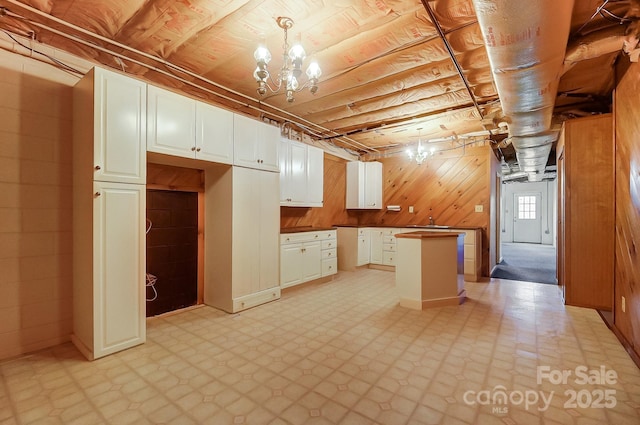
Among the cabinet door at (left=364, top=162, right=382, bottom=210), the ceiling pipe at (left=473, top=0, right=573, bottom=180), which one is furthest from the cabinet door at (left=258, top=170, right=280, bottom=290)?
the cabinet door at (left=364, top=162, right=382, bottom=210)

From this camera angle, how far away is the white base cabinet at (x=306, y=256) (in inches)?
165

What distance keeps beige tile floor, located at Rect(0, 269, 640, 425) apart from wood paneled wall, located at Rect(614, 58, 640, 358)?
0.92ft

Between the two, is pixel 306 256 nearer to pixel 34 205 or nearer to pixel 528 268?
pixel 34 205

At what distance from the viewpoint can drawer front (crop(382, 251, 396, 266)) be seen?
5909mm

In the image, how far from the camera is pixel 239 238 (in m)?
3.43

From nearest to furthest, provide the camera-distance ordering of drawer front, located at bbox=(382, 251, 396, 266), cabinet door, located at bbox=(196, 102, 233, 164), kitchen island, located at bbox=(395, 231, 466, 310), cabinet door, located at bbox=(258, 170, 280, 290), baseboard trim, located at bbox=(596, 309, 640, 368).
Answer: baseboard trim, located at bbox=(596, 309, 640, 368)
cabinet door, located at bbox=(196, 102, 233, 164)
kitchen island, located at bbox=(395, 231, 466, 310)
cabinet door, located at bbox=(258, 170, 280, 290)
drawer front, located at bbox=(382, 251, 396, 266)

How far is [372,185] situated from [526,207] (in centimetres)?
875

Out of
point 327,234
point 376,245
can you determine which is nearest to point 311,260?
point 327,234

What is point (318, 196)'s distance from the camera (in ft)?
17.0

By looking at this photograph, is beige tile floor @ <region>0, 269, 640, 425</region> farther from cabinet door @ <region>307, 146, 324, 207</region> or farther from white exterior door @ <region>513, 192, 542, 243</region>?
white exterior door @ <region>513, 192, 542, 243</region>

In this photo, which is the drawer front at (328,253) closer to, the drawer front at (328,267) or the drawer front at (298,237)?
the drawer front at (328,267)

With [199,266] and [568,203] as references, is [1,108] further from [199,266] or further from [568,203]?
[568,203]

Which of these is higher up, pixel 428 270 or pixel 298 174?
pixel 298 174

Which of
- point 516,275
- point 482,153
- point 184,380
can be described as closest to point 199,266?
point 184,380
